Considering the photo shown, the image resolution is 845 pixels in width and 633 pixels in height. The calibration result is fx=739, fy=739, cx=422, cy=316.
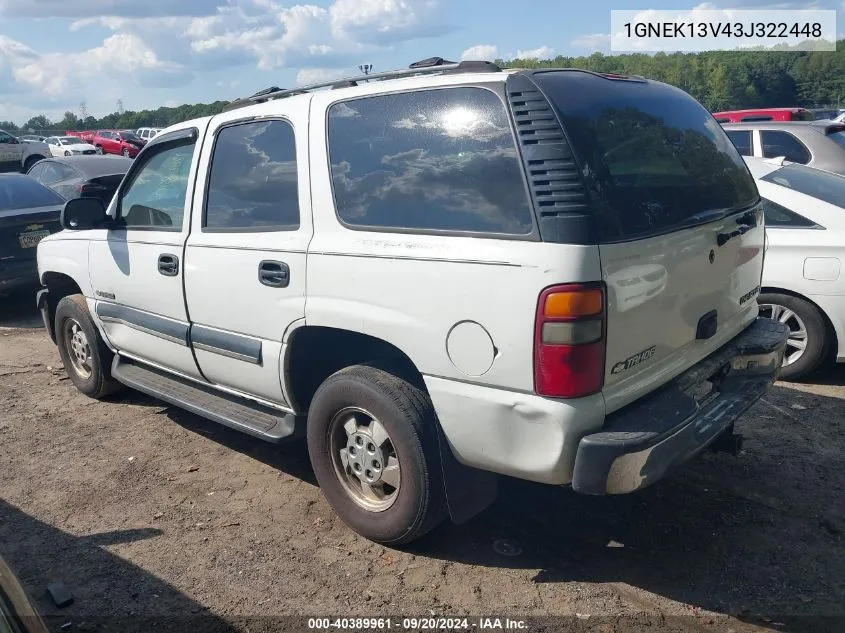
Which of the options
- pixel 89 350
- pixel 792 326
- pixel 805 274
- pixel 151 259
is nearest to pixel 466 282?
pixel 151 259

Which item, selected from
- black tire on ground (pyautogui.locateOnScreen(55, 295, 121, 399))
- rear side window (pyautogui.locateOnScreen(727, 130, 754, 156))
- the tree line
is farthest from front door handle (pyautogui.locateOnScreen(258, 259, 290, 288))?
the tree line

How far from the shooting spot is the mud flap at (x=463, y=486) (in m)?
3.13

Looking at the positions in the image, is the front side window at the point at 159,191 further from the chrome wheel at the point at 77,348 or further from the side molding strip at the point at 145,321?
the chrome wheel at the point at 77,348

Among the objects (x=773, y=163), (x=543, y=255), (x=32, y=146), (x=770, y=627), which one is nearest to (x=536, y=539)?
(x=770, y=627)

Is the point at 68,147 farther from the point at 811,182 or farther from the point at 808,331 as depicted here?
the point at 808,331

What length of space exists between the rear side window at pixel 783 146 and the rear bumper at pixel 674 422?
613 cm

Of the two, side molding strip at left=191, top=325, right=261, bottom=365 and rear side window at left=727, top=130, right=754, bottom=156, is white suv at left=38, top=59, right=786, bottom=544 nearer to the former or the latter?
side molding strip at left=191, top=325, right=261, bottom=365

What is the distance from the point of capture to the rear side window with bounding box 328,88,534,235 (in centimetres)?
286

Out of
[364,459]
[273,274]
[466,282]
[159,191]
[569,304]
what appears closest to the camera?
[569,304]

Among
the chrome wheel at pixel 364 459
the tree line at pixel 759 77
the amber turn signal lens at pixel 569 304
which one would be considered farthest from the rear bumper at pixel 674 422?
the tree line at pixel 759 77

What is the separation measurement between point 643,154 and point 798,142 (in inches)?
274

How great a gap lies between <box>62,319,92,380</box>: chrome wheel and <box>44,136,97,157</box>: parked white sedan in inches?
1296

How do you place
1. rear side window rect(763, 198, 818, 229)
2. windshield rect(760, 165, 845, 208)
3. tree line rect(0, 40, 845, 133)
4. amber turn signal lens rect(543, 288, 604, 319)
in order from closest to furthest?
amber turn signal lens rect(543, 288, 604, 319) → rear side window rect(763, 198, 818, 229) → windshield rect(760, 165, 845, 208) → tree line rect(0, 40, 845, 133)

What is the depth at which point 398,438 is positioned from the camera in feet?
10.4
